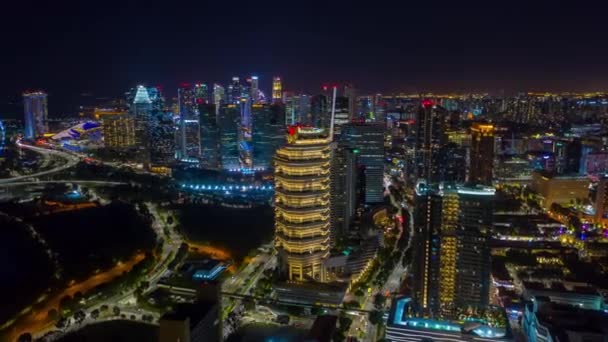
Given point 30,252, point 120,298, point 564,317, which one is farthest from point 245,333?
point 30,252

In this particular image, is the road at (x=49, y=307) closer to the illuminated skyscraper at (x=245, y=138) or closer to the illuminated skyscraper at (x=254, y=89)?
the illuminated skyscraper at (x=245, y=138)

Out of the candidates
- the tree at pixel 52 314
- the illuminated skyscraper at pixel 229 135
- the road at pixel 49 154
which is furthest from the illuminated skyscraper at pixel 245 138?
the tree at pixel 52 314

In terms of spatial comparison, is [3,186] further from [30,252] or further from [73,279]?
[73,279]

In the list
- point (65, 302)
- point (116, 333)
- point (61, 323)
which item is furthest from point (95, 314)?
point (116, 333)

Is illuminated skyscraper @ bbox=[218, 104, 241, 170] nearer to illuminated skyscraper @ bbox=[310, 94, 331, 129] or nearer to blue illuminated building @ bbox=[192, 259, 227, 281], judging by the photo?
illuminated skyscraper @ bbox=[310, 94, 331, 129]

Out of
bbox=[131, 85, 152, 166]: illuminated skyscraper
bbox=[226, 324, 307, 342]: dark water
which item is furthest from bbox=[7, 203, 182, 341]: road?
bbox=[131, 85, 152, 166]: illuminated skyscraper
